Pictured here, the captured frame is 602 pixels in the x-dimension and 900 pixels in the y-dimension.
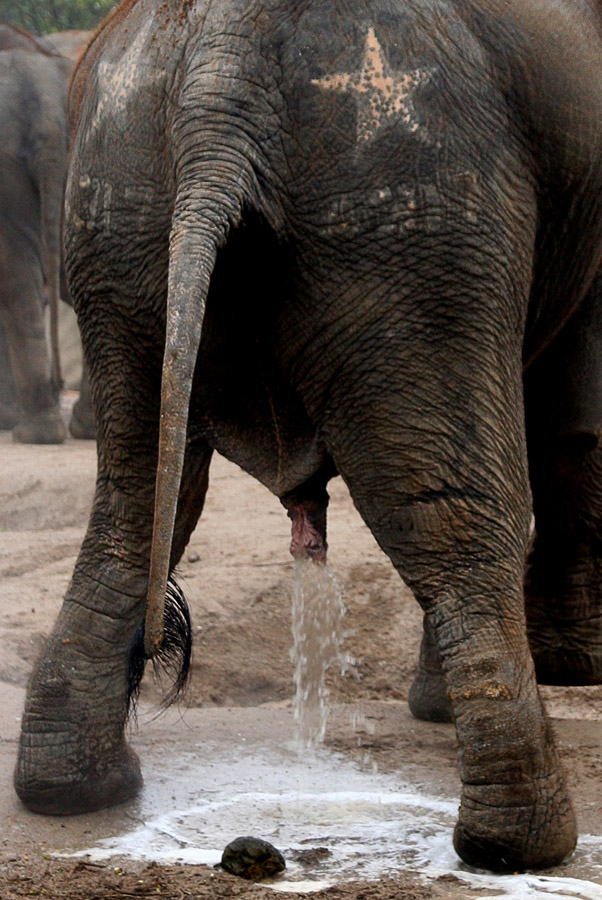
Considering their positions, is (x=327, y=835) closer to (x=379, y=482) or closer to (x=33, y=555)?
(x=379, y=482)

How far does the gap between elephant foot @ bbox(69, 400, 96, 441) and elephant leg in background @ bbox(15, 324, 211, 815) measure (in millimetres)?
5678

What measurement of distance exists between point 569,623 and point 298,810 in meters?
1.14

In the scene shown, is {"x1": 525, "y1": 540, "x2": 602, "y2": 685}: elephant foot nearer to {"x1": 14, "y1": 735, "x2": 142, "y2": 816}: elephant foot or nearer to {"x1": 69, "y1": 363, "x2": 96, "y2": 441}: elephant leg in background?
{"x1": 14, "y1": 735, "x2": 142, "y2": 816}: elephant foot

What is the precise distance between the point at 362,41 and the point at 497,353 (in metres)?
0.74

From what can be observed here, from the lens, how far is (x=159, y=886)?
9.73 ft

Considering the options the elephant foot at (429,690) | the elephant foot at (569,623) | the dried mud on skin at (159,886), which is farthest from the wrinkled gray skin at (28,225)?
the dried mud on skin at (159,886)

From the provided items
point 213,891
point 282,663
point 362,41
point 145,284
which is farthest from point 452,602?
point 282,663

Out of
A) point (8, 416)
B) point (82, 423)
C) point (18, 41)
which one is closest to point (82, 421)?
point (82, 423)

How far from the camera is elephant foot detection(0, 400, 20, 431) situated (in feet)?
32.7

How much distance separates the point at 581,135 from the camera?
3.17m

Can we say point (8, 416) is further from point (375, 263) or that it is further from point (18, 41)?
point (375, 263)

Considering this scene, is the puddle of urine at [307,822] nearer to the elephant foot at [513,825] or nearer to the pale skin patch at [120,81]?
the elephant foot at [513,825]

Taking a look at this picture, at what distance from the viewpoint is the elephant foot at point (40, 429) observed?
8992mm

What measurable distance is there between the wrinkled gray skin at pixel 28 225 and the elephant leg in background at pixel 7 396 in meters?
0.70
